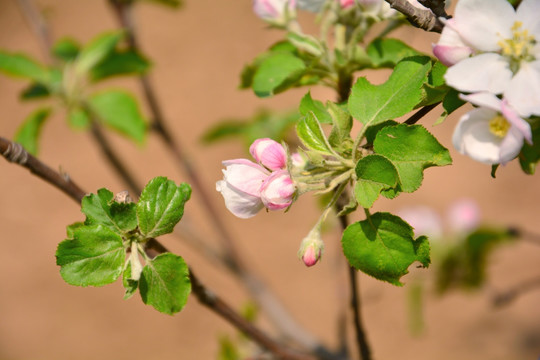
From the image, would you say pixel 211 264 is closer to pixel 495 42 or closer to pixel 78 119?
pixel 78 119

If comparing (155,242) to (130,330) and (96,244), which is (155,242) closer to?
(96,244)

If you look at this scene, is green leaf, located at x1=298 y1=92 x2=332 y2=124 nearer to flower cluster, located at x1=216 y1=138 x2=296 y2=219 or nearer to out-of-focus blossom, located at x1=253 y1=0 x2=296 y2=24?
flower cluster, located at x1=216 y1=138 x2=296 y2=219

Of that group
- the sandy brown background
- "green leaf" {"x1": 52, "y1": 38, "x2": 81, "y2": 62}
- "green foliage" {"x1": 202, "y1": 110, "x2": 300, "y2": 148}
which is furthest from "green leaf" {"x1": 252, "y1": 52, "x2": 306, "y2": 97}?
the sandy brown background

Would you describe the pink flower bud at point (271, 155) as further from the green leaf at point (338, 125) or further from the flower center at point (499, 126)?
the flower center at point (499, 126)

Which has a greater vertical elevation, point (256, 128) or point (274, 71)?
point (274, 71)

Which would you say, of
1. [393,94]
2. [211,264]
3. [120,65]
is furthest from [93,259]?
[211,264]
